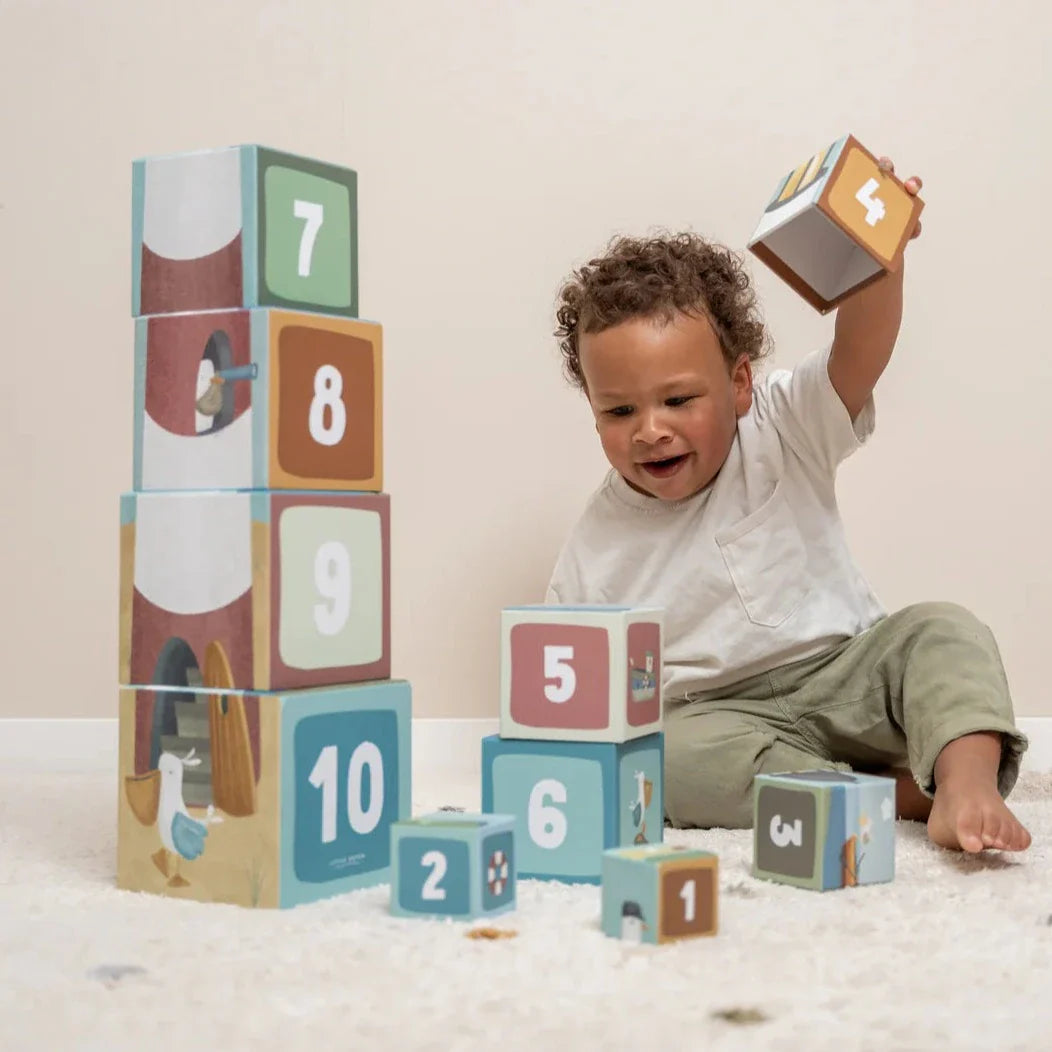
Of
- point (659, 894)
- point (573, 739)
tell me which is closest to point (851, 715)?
point (573, 739)

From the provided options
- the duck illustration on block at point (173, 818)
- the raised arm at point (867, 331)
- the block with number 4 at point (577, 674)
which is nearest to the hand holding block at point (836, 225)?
the raised arm at point (867, 331)

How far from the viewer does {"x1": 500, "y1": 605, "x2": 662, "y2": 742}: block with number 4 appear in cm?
95

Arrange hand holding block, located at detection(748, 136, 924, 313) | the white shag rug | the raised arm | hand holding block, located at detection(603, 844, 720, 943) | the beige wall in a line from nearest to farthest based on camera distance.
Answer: the white shag rug < hand holding block, located at detection(603, 844, 720, 943) < hand holding block, located at detection(748, 136, 924, 313) < the raised arm < the beige wall

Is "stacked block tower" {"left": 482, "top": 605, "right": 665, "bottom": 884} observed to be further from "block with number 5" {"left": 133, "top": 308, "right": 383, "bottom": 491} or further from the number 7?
the number 7

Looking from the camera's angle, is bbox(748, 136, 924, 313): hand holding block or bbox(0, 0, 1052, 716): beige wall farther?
bbox(0, 0, 1052, 716): beige wall

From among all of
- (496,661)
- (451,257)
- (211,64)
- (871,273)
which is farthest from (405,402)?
(871,273)

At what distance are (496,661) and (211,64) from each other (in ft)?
2.42

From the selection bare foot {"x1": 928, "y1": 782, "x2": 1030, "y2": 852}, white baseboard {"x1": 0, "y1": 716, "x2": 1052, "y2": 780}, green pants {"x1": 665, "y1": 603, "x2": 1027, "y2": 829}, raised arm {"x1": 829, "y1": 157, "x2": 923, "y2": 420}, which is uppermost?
raised arm {"x1": 829, "y1": 157, "x2": 923, "y2": 420}

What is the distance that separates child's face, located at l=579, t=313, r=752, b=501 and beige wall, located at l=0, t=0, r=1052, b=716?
22 cm

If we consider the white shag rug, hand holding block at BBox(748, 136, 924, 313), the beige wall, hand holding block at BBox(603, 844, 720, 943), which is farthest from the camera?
the beige wall

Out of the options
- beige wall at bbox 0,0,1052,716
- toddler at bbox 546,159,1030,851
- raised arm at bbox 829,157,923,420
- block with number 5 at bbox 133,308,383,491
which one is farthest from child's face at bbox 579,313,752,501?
block with number 5 at bbox 133,308,383,491

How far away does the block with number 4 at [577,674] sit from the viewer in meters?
0.95

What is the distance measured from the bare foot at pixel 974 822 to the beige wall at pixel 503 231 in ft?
1.75

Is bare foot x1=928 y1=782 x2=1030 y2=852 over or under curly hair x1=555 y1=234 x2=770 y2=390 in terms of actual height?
under
